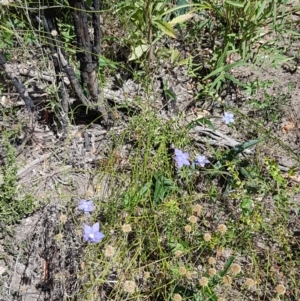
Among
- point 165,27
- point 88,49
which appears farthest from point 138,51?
point 88,49

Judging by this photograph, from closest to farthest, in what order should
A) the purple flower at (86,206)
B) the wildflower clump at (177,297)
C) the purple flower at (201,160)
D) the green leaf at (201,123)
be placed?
the wildflower clump at (177,297)
the purple flower at (86,206)
the purple flower at (201,160)
the green leaf at (201,123)

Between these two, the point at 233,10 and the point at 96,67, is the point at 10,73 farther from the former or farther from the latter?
the point at 233,10

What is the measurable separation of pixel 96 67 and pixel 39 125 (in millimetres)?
409

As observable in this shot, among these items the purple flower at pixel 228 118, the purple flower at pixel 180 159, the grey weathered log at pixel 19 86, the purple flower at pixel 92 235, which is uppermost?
the grey weathered log at pixel 19 86

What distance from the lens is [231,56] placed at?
257 cm

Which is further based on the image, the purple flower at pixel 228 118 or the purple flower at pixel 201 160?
the purple flower at pixel 228 118

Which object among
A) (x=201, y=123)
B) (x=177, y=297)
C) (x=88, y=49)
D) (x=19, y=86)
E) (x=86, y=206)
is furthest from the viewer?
(x=201, y=123)

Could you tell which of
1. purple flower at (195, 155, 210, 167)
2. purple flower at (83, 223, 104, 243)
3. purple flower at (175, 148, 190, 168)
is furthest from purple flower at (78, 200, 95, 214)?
purple flower at (195, 155, 210, 167)

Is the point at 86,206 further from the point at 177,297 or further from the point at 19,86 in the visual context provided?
the point at 19,86

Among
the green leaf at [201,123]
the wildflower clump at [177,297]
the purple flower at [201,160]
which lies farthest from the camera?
the green leaf at [201,123]

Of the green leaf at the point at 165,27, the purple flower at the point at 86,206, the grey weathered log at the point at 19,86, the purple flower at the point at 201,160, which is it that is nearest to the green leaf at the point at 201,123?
the purple flower at the point at 201,160

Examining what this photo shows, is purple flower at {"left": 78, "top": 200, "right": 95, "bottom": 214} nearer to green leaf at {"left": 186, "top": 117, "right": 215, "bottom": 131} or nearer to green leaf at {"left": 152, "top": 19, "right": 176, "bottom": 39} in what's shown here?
green leaf at {"left": 186, "top": 117, "right": 215, "bottom": 131}

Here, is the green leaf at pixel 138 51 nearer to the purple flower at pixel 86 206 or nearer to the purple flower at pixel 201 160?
the purple flower at pixel 201 160

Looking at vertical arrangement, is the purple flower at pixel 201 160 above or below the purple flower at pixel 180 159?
below
